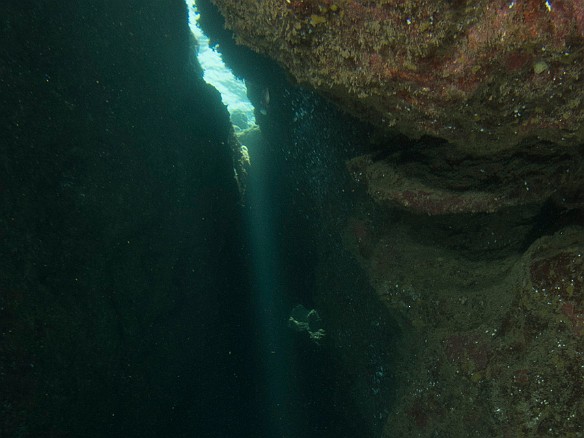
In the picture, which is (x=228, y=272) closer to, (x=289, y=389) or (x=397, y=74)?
(x=289, y=389)

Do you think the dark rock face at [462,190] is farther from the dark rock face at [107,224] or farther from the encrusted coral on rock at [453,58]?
the dark rock face at [107,224]

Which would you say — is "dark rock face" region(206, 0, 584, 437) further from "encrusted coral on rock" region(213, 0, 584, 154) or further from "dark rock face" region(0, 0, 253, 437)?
"dark rock face" region(0, 0, 253, 437)

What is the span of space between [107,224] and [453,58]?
15.4 feet

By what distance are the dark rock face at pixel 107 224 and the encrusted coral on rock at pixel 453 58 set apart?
3.07 meters

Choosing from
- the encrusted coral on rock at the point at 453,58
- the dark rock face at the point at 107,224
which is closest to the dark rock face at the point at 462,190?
the encrusted coral on rock at the point at 453,58

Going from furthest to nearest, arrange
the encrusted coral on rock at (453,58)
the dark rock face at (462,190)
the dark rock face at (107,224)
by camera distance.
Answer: the dark rock face at (107,224) → the dark rock face at (462,190) → the encrusted coral on rock at (453,58)

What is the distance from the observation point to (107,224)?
505cm

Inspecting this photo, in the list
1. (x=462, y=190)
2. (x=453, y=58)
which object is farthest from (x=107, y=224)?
(x=453, y=58)

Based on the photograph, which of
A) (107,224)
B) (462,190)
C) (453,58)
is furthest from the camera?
(107,224)

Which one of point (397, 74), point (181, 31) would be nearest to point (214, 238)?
point (181, 31)

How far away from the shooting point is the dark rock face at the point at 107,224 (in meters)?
4.05

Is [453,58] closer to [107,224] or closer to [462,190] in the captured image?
[462,190]

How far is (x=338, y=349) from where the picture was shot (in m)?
6.64

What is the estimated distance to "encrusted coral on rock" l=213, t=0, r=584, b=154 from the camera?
181 centimetres
